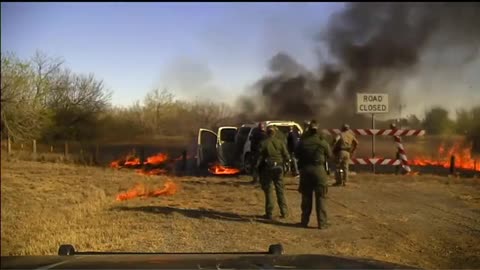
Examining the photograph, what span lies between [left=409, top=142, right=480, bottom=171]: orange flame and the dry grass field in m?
0.31

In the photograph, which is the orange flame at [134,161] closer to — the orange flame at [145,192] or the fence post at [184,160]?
the fence post at [184,160]

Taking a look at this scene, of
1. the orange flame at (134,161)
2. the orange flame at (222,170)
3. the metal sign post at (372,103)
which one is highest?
the metal sign post at (372,103)

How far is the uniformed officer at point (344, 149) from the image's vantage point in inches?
512

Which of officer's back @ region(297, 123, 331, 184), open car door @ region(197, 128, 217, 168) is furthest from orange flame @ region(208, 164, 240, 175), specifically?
officer's back @ region(297, 123, 331, 184)

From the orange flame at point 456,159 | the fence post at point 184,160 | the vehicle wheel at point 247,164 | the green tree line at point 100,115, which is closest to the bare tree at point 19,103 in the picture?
the green tree line at point 100,115

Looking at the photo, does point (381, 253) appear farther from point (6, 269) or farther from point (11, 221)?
point (11, 221)

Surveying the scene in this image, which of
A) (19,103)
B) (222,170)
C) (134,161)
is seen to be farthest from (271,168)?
(19,103)

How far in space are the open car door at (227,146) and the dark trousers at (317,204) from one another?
2.45 metres

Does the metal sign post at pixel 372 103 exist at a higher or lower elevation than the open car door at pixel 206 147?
higher

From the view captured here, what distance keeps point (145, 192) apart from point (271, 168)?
191 inches

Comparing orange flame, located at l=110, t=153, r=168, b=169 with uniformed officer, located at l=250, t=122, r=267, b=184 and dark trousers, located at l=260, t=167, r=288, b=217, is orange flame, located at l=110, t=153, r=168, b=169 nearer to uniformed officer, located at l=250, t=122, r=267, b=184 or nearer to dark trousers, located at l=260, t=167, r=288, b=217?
uniformed officer, located at l=250, t=122, r=267, b=184

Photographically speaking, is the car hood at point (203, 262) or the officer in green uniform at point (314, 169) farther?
the officer in green uniform at point (314, 169)

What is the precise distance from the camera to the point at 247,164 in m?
12.2

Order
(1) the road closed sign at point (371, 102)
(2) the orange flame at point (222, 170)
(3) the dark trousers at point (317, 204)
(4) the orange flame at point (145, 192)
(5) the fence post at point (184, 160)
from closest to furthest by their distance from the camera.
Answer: (3) the dark trousers at point (317, 204)
(1) the road closed sign at point (371, 102)
(2) the orange flame at point (222, 170)
(5) the fence post at point (184, 160)
(4) the orange flame at point (145, 192)
